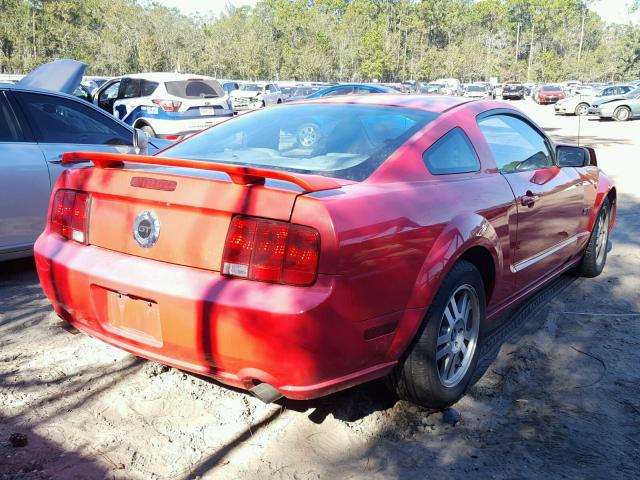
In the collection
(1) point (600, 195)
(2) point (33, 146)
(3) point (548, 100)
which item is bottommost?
(3) point (548, 100)

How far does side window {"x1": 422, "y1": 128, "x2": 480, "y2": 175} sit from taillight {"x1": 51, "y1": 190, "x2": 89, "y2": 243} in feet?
5.40

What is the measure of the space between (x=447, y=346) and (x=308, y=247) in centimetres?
108

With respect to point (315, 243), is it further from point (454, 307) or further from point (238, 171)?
point (454, 307)

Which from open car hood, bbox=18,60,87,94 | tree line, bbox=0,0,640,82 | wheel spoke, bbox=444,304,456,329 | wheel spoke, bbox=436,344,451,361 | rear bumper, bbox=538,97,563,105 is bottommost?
rear bumper, bbox=538,97,563,105

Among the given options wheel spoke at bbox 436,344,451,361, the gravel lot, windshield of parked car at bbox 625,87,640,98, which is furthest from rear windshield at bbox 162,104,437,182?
windshield of parked car at bbox 625,87,640,98

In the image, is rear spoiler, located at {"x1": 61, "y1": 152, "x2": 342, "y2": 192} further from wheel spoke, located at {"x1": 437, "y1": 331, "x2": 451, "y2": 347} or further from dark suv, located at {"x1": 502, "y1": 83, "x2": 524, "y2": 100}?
dark suv, located at {"x1": 502, "y1": 83, "x2": 524, "y2": 100}

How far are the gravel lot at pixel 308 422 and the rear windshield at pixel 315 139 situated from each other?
3.82 feet

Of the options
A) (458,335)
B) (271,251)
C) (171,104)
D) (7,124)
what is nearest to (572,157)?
(458,335)

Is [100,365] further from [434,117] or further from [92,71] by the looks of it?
[92,71]

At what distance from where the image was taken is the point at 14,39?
1778 inches

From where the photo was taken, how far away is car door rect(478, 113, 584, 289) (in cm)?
354

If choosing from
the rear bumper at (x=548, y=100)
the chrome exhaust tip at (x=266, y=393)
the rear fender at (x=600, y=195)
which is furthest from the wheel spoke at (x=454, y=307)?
the rear bumper at (x=548, y=100)

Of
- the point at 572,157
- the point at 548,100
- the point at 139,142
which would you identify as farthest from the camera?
the point at 548,100

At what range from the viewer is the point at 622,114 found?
27812 millimetres
